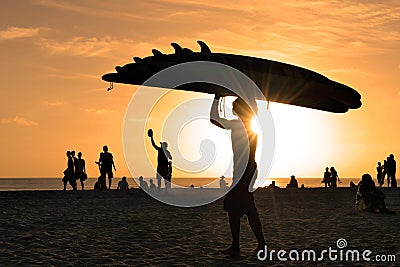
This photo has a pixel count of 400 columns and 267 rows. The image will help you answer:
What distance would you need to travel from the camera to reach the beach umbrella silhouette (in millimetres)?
9516

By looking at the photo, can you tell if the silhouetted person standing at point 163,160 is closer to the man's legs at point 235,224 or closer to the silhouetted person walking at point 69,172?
the silhouetted person walking at point 69,172

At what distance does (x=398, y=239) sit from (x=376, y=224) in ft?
10.5

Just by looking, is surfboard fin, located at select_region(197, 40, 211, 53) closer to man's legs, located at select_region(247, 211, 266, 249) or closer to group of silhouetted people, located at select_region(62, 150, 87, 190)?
man's legs, located at select_region(247, 211, 266, 249)

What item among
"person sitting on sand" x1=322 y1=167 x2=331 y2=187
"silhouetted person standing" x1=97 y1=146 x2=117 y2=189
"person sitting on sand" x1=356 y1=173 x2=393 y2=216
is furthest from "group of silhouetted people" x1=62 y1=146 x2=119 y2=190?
"person sitting on sand" x1=322 y1=167 x2=331 y2=187

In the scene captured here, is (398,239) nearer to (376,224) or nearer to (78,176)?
(376,224)

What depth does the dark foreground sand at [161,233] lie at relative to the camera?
1077cm

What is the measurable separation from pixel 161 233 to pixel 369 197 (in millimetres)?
8310

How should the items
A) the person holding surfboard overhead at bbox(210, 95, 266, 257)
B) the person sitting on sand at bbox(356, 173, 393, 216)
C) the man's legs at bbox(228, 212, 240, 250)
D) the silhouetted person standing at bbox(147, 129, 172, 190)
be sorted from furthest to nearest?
the silhouetted person standing at bbox(147, 129, 172, 190), the person sitting on sand at bbox(356, 173, 393, 216), the man's legs at bbox(228, 212, 240, 250), the person holding surfboard overhead at bbox(210, 95, 266, 257)

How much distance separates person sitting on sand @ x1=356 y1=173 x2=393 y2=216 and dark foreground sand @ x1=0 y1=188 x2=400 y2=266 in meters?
0.47

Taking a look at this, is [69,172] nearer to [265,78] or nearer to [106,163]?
[106,163]

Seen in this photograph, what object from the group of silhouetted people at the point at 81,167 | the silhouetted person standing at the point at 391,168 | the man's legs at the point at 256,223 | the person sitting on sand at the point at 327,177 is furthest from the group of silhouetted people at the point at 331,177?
the man's legs at the point at 256,223

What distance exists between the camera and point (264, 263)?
10.2m

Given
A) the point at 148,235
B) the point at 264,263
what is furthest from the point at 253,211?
the point at 148,235

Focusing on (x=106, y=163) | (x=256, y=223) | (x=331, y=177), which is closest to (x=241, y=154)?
(x=256, y=223)
